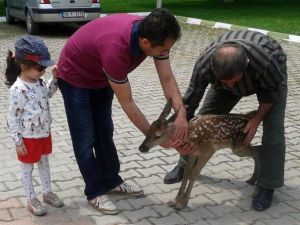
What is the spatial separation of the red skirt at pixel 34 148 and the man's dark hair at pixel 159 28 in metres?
1.17

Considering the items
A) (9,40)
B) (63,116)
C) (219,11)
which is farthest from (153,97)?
(219,11)

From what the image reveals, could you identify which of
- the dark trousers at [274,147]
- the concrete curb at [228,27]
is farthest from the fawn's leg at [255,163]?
the concrete curb at [228,27]

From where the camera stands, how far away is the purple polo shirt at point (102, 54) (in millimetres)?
3406

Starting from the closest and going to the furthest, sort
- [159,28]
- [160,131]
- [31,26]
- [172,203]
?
[159,28] < [160,131] < [172,203] < [31,26]

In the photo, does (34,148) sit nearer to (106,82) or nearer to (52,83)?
(52,83)

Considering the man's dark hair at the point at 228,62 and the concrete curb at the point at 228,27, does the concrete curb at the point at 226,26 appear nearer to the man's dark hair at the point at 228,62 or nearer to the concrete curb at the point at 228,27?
the concrete curb at the point at 228,27

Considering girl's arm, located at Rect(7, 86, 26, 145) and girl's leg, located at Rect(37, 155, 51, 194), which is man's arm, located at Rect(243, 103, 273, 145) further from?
girl's arm, located at Rect(7, 86, 26, 145)

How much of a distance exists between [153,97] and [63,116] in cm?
159

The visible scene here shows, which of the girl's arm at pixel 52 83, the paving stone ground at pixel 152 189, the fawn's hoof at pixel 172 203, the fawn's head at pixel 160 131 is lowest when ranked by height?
the paving stone ground at pixel 152 189

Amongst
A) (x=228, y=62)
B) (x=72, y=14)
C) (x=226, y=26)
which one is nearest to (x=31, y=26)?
(x=72, y=14)

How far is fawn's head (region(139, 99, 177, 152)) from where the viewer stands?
378 cm

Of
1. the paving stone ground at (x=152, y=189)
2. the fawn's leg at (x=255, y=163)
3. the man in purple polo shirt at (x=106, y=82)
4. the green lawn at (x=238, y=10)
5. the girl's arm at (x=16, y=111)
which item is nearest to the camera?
the man in purple polo shirt at (x=106, y=82)

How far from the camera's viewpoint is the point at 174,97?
392cm

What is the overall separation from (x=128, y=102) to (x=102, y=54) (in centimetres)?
36
